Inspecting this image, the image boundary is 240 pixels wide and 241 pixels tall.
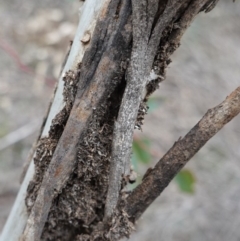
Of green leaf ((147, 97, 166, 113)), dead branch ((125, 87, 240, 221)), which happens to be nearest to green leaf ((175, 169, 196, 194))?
green leaf ((147, 97, 166, 113))

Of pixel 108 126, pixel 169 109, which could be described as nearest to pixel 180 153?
pixel 108 126

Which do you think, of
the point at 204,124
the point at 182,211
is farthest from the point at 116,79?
the point at 182,211

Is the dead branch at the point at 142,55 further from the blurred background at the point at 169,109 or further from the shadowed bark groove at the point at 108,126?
the blurred background at the point at 169,109

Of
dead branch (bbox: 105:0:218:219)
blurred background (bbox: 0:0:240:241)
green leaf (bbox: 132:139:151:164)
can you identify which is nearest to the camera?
dead branch (bbox: 105:0:218:219)

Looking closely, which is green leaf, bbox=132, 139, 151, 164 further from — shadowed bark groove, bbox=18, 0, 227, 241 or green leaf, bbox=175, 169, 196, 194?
shadowed bark groove, bbox=18, 0, 227, 241

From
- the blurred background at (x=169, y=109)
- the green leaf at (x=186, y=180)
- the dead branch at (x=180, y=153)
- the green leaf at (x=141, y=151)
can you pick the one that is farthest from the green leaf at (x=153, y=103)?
the blurred background at (x=169, y=109)

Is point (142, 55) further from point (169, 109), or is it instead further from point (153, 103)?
point (169, 109)
